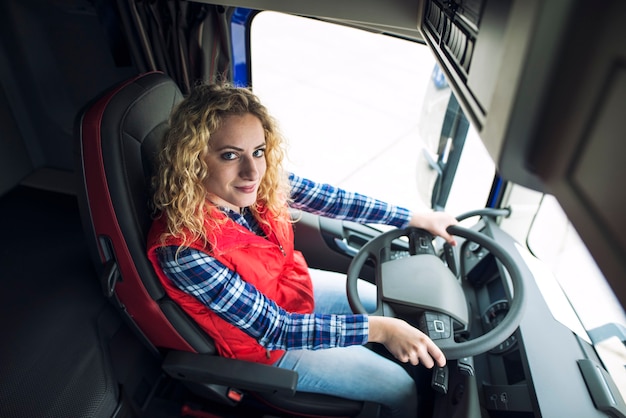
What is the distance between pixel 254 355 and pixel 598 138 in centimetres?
127

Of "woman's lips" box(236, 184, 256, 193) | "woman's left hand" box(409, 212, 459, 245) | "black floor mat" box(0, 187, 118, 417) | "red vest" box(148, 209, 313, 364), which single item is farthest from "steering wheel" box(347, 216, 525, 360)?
"black floor mat" box(0, 187, 118, 417)

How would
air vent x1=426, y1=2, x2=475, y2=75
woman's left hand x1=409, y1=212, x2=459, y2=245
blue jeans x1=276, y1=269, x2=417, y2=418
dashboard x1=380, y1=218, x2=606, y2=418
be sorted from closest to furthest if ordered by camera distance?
air vent x1=426, y1=2, x2=475, y2=75 < dashboard x1=380, y1=218, x2=606, y2=418 < blue jeans x1=276, y1=269, x2=417, y2=418 < woman's left hand x1=409, y1=212, x2=459, y2=245

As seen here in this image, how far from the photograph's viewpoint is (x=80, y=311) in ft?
5.81

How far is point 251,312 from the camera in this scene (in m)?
1.25

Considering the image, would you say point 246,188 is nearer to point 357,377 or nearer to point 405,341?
point 405,341

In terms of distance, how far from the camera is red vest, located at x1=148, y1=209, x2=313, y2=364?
1.25 meters

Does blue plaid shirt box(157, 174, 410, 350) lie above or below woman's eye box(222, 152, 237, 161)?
below

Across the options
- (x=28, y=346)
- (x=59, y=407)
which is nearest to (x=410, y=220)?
(x=59, y=407)

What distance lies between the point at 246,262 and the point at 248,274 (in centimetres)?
4

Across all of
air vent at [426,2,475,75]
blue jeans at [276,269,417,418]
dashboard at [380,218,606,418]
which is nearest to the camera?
air vent at [426,2,475,75]

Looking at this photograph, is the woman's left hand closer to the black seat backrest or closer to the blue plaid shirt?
the blue plaid shirt

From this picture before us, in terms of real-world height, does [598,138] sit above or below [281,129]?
above

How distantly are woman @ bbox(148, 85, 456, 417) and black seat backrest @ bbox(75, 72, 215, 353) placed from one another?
46mm

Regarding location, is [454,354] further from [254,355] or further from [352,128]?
[352,128]
